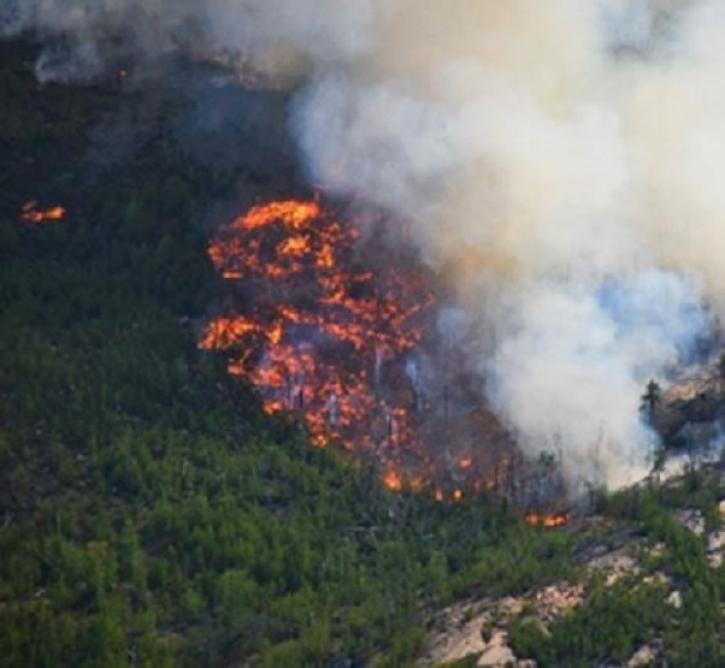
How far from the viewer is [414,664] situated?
641 ft

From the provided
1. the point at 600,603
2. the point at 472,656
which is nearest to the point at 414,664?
the point at 472,656

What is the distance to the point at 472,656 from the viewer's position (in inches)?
7643

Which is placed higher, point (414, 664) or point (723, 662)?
point (414, 664)

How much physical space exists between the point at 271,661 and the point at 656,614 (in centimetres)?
3737

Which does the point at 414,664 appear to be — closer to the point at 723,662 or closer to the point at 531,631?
the point at 531,631

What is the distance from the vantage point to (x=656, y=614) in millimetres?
197125

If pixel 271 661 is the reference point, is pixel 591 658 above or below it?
below

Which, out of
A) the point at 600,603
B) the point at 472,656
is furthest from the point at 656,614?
the point at 472,656

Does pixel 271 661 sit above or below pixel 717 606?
above

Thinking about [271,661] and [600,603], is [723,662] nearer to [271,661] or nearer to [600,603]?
[600,603]

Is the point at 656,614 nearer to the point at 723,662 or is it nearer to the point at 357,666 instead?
the point at 723,662

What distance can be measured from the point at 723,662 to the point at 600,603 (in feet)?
50.2

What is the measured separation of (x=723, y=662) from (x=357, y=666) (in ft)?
115

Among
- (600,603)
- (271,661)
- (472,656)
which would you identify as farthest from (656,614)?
(271,661)
